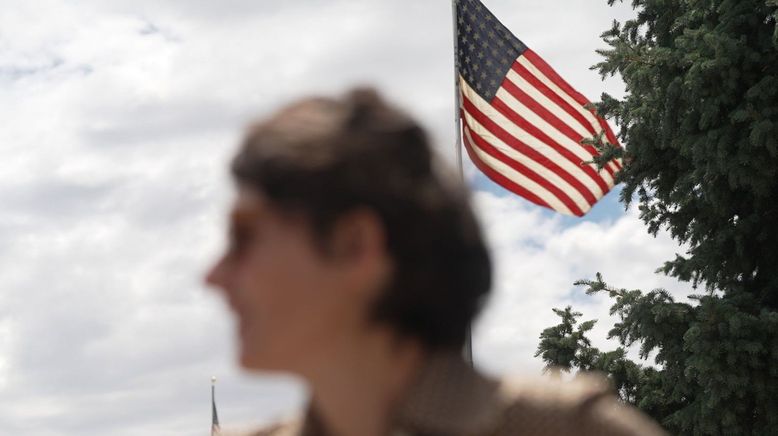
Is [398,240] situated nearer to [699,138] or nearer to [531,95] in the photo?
[699,138]

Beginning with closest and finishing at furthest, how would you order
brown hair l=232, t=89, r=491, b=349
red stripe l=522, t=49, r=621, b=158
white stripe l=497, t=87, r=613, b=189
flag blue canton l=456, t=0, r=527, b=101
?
brown hair l=232, t=89, r=491, b=349 < white stripe l=497, t=87, r=613, b=189 < red stripe l=522, t=49, r=621, b=158 < flag blue canton l=456, t=0, r=527, b=101

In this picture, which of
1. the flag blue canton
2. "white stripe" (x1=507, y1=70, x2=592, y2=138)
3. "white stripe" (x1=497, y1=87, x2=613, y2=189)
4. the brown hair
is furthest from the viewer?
the flag blue canton

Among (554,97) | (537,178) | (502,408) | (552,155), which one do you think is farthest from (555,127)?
(502,408)

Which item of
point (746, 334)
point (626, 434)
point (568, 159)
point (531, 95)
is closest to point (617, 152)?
point (568, 159)

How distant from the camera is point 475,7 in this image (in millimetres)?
14398

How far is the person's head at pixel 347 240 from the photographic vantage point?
1003mm

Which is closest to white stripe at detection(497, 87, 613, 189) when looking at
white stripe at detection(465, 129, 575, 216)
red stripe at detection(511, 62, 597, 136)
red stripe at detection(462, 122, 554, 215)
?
red stripe at detection(511, 62, 597, 136)

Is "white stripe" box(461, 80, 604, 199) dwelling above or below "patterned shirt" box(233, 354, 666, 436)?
above

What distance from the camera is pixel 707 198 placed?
11.5 meters

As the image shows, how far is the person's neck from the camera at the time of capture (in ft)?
3.34

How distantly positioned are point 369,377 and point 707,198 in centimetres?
1094

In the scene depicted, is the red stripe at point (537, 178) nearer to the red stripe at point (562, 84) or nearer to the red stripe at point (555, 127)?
the red stripe at point (555, 127)

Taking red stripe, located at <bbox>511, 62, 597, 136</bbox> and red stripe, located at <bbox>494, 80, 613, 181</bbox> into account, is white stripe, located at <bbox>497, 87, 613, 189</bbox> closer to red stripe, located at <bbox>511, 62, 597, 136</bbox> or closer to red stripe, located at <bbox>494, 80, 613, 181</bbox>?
red stripe, located at <bbox>494, 80, 613, 181</bbox>

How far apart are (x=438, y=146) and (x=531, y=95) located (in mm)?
12275
